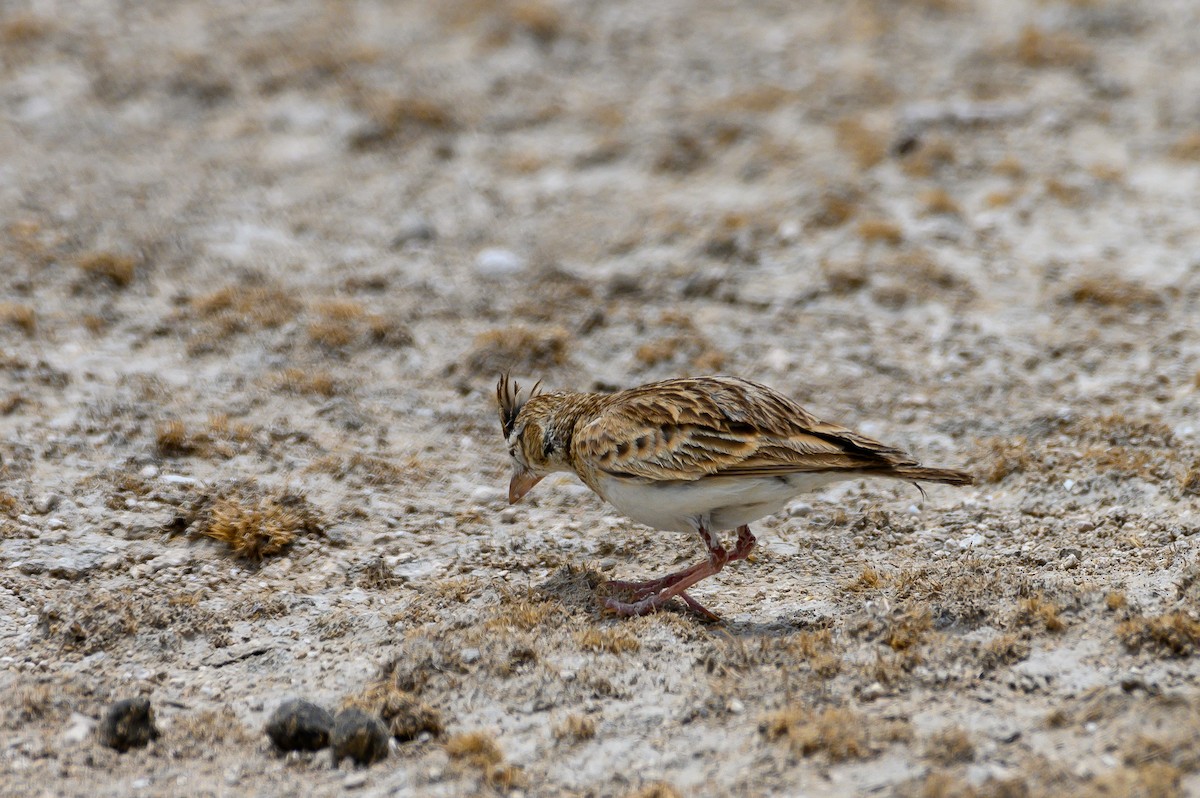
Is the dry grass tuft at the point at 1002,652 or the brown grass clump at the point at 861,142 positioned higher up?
the brown grass clump at the point at 861,142

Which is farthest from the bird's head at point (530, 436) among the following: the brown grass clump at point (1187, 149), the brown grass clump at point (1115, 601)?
the brown grass clump at point (1187, 149)

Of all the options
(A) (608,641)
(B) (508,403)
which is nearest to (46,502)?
(B) (508,403)

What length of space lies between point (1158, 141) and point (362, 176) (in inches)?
294

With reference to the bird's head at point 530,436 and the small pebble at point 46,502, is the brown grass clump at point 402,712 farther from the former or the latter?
the small pebble at point 46,502

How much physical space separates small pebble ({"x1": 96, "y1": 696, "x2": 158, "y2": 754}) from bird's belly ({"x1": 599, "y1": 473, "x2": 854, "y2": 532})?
8.08 ft

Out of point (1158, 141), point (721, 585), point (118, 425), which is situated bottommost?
point (721, 585)

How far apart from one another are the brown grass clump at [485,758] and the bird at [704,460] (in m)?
1.29

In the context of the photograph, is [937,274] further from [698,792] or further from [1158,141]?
[698,792]

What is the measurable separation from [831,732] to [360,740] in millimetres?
1910

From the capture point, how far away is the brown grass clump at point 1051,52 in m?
13.4

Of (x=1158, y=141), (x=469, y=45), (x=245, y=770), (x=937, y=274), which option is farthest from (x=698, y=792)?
(x=469, y=45)

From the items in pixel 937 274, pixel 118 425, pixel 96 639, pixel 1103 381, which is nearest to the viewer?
pixel 96 639

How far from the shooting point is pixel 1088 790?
4688 mm

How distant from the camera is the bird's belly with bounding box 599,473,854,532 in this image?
20.4 feet
